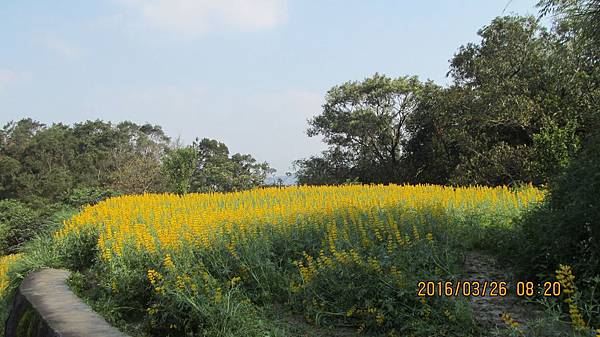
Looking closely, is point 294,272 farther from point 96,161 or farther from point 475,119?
point 96,161

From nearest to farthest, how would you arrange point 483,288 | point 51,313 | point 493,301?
point 493,301 → point 483,288 → point 51,313

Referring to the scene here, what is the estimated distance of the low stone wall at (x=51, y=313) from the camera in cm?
369

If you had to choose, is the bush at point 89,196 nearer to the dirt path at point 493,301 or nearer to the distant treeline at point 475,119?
the distant treeline at point 475,119

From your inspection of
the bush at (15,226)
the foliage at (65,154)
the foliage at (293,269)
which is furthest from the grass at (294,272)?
the foliage at (65,154)

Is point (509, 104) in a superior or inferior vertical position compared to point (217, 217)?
superior

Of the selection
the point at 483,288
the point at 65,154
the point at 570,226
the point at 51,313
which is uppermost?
the point at 65,154

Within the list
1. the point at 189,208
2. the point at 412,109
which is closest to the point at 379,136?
the point at 412,109

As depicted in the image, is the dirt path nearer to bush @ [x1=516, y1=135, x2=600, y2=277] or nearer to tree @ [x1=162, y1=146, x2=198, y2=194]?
bush @ [x1=516, y1=135, x2=600, y2=277]

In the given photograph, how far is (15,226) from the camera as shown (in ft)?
62.2

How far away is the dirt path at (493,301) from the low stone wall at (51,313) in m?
2.54

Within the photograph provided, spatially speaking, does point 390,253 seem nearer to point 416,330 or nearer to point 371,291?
point 371,291

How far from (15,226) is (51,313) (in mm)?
17044

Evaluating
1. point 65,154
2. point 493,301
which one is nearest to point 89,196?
point 493,301

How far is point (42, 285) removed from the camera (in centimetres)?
542
